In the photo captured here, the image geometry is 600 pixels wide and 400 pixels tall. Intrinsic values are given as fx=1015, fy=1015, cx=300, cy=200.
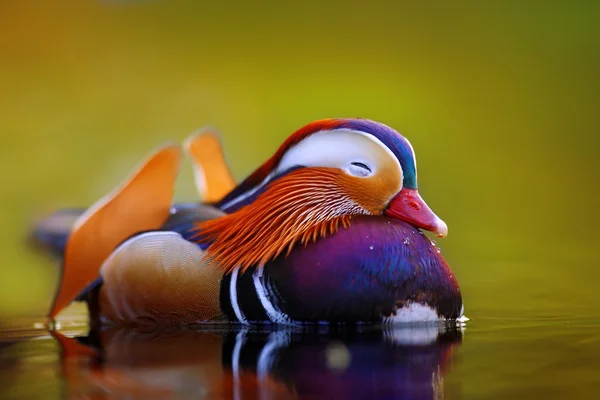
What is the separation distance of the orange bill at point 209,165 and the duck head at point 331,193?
44.9 inches

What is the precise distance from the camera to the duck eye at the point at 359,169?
3.79 m

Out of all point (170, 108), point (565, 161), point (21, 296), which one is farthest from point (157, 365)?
point (170, 108)

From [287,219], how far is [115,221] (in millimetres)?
922

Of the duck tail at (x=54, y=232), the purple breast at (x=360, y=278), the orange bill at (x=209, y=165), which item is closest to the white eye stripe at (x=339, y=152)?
the purple breast at (x=360, y=278)

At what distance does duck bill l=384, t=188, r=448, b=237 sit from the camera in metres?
3.78

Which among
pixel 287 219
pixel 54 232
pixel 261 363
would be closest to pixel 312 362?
pixel 261 363

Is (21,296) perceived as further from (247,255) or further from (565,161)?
(565,161)

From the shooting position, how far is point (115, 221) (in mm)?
4348

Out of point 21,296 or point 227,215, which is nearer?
point 227,215

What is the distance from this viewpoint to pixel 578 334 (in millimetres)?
3545

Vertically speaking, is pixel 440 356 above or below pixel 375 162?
below

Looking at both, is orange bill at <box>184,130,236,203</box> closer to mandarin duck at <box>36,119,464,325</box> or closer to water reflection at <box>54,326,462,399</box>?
mandarin duck at <box>36,119,464,325</box>

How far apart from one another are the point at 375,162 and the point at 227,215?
652mm

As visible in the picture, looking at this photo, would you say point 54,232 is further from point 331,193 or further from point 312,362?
point 312,362
